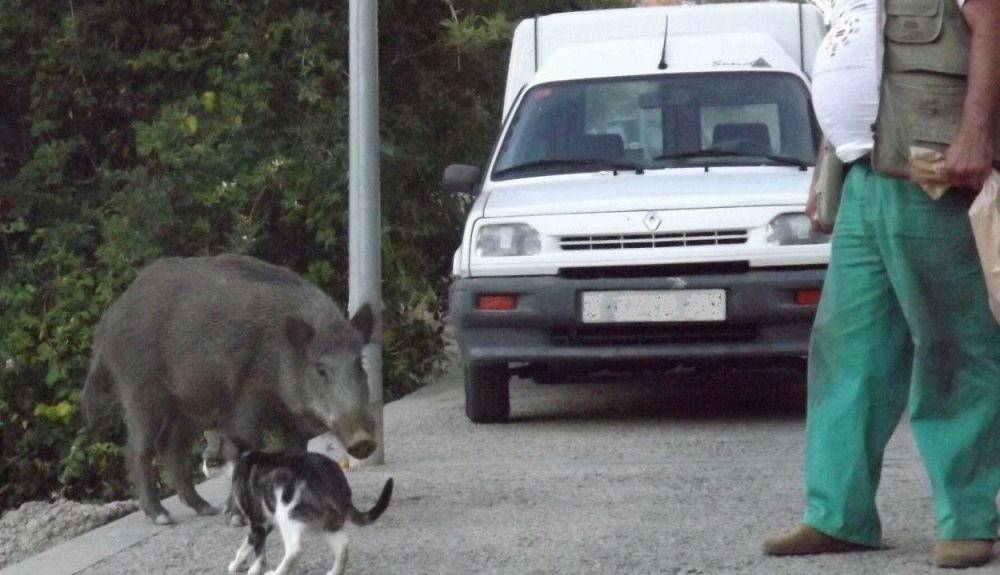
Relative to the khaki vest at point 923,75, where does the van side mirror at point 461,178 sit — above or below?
below

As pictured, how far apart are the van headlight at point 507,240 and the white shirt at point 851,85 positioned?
3498mm

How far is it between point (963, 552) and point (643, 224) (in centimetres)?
373

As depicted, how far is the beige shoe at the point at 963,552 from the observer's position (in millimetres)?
5871

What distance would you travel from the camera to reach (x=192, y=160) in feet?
42.0

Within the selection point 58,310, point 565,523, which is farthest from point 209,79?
point 565,523

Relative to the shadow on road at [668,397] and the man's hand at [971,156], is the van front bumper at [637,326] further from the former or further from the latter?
the man's hand at [971,156]

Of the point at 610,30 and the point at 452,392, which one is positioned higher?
the point at 610,30

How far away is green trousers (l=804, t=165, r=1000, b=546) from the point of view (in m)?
5.87

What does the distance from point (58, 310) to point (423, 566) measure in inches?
270

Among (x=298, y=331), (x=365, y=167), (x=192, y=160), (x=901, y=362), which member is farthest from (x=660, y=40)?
(x=901, y=362)

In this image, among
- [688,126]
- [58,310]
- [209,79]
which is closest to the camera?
[688,126]

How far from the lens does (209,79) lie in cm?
1367

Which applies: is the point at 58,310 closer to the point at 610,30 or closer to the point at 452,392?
the point at 452,392

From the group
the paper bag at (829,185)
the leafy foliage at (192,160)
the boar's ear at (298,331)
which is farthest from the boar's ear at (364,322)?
the leafy foliage at (192,160)
